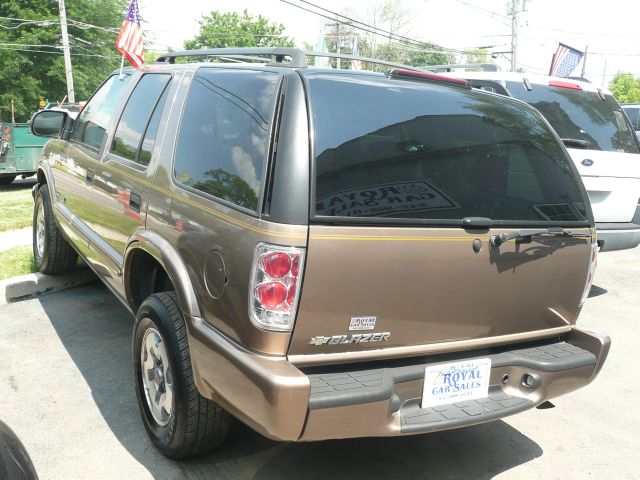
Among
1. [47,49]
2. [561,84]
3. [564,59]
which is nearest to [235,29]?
[47,49]

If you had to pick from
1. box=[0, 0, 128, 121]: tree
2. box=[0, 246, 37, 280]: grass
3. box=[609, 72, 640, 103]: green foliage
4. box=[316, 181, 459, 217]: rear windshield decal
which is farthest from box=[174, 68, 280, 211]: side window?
box=[609, 72, 640, 103]: green foliage

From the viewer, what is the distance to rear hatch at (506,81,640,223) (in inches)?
256

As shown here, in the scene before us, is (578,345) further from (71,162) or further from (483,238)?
(71,162)

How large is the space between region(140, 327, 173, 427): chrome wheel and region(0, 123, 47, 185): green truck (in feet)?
39.1

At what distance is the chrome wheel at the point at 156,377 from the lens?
310 centimetres

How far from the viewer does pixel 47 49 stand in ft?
110

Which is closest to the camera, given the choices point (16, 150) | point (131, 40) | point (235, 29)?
point (16, 150)

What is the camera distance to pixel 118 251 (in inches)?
152

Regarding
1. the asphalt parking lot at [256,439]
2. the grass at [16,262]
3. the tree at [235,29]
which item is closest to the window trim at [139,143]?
the asphalt parking lot at [256,439]

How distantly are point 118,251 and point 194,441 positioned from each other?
4.49 feet

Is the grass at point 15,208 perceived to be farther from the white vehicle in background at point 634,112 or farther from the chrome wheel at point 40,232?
the white vehicle in background at point 634,112

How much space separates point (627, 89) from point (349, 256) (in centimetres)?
8112

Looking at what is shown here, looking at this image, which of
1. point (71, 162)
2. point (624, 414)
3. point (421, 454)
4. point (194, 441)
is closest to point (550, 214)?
point (421, 454)

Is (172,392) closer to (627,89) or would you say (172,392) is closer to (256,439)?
(256,439)
